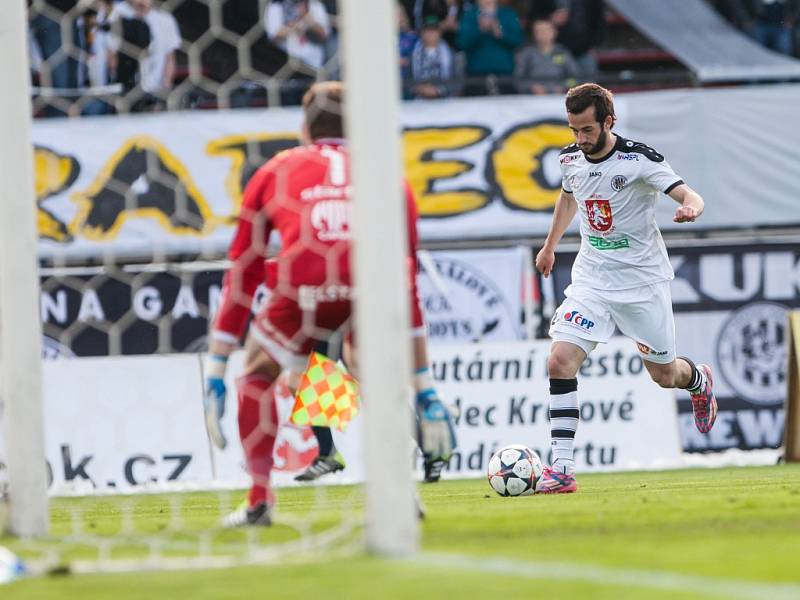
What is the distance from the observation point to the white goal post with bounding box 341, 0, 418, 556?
14.0 ft

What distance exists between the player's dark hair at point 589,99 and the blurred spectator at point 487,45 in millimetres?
7004

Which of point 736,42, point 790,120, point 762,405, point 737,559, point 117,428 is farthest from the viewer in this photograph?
point 736,42

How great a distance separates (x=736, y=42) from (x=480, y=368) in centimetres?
611

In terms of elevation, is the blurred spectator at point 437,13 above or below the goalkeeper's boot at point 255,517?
above

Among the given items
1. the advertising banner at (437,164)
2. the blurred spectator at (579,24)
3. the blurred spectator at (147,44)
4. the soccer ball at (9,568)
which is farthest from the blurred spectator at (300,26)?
the soccer ball at (9,568)

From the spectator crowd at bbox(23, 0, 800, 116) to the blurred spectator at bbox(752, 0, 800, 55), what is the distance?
1cm

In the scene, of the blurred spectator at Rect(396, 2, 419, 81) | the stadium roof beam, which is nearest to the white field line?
the blurred spectator at Rect(396, 2, 419, 81)

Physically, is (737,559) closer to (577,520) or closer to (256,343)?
(577,520)

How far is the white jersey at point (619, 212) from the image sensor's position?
25.9 ft

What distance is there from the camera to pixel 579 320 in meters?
7.93

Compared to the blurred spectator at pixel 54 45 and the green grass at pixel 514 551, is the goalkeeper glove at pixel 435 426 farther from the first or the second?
the blurred spectator at pixel 54 45

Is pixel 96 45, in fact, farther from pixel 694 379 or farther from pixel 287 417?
pixel 694 379

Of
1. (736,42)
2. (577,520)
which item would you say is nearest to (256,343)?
(577,520)

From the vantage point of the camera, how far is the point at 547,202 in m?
13.9
